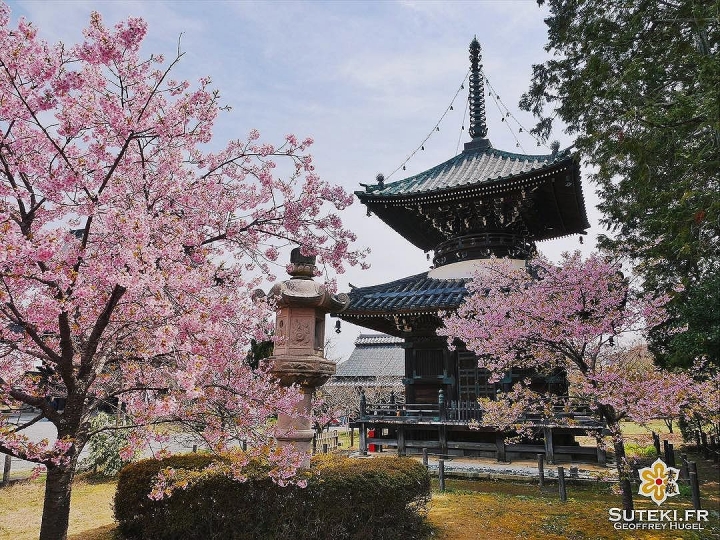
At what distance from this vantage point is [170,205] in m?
4.72

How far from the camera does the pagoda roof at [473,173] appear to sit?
12.8 m

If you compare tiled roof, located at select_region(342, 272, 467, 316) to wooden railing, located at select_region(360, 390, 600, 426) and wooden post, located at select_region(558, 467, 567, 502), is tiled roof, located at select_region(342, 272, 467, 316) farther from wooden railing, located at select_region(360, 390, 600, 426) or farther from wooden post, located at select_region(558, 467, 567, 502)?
wooden post, located at select_region(558, 467, 567, 502)

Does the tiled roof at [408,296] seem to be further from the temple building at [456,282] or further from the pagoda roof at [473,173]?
the pagoda roof at [473,173]

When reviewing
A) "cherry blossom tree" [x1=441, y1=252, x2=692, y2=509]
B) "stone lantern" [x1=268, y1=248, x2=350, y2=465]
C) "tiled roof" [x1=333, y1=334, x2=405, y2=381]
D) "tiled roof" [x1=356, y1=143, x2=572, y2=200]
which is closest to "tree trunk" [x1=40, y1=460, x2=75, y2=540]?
"stone lantern" [x1=268, y1=248, x2=350, y2=465]

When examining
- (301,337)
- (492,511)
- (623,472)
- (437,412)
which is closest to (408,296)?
(437,412)

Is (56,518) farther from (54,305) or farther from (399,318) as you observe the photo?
Result: (399,318)

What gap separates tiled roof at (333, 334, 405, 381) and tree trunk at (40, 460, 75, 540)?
123 feet

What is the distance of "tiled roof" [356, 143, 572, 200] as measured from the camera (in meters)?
13.2

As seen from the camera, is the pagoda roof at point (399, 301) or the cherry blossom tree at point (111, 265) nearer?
the cherry blossom tree at point (111, 265)

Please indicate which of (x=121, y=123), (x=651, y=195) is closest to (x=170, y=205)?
(x=121, y=123)

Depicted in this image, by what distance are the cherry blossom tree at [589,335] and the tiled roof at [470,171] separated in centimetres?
498

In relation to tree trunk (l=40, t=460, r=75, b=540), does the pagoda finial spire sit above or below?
above

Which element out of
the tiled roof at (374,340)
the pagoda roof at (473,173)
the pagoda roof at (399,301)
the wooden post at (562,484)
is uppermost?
the pagoda roof at (473,173)

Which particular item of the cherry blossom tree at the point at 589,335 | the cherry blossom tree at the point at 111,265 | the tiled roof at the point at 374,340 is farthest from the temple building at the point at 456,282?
the tiled roof at the point at 374,340
